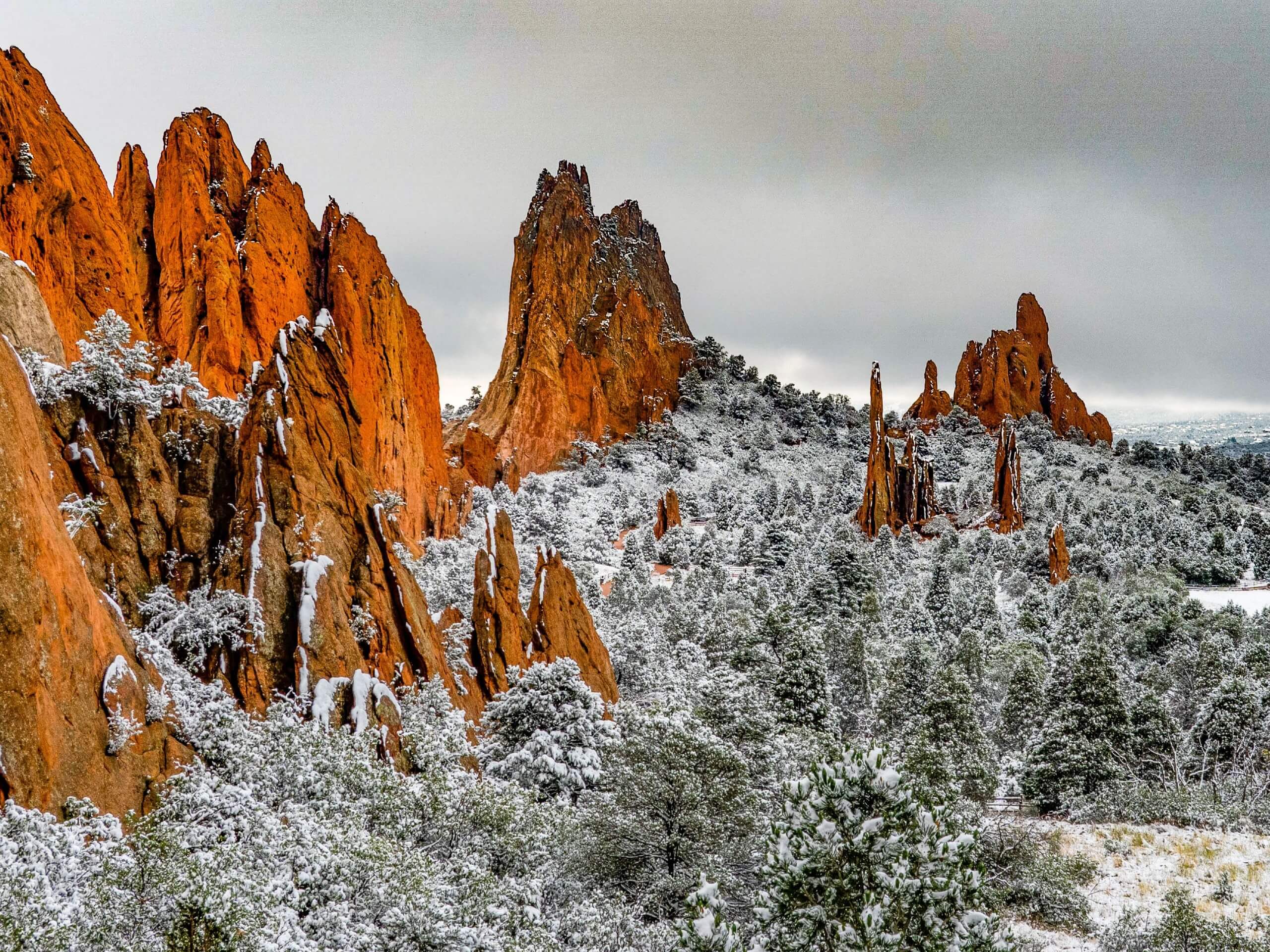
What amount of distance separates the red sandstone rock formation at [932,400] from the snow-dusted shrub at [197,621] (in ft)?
430

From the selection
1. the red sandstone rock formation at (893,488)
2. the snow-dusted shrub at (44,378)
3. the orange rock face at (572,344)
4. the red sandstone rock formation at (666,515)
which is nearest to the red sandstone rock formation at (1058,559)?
the red sandstone rock formation at (893,488)

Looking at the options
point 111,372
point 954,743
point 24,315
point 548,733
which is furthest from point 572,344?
point 111,372

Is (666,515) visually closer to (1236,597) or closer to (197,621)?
(1236,597)

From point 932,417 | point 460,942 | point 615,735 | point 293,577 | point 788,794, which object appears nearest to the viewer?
point 788,794

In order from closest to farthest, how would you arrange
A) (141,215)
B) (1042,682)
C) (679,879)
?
(679,879) < (1042,682) < (141,215)

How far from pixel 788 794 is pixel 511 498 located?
79.3 m

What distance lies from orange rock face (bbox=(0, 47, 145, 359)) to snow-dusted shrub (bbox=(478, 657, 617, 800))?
27.6 m

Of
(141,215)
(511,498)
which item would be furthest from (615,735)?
(511,498)

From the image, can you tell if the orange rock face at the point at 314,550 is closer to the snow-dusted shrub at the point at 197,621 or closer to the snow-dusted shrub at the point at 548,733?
the snow-dusted shrub at the point at 197,621

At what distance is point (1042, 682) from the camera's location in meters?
Answer: 36.4

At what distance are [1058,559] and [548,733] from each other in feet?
202

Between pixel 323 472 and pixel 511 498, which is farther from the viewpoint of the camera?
pixel 511 498

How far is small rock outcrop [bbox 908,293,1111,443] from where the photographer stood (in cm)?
13238

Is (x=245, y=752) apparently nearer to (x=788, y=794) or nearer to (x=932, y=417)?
(x=788, y=794)
